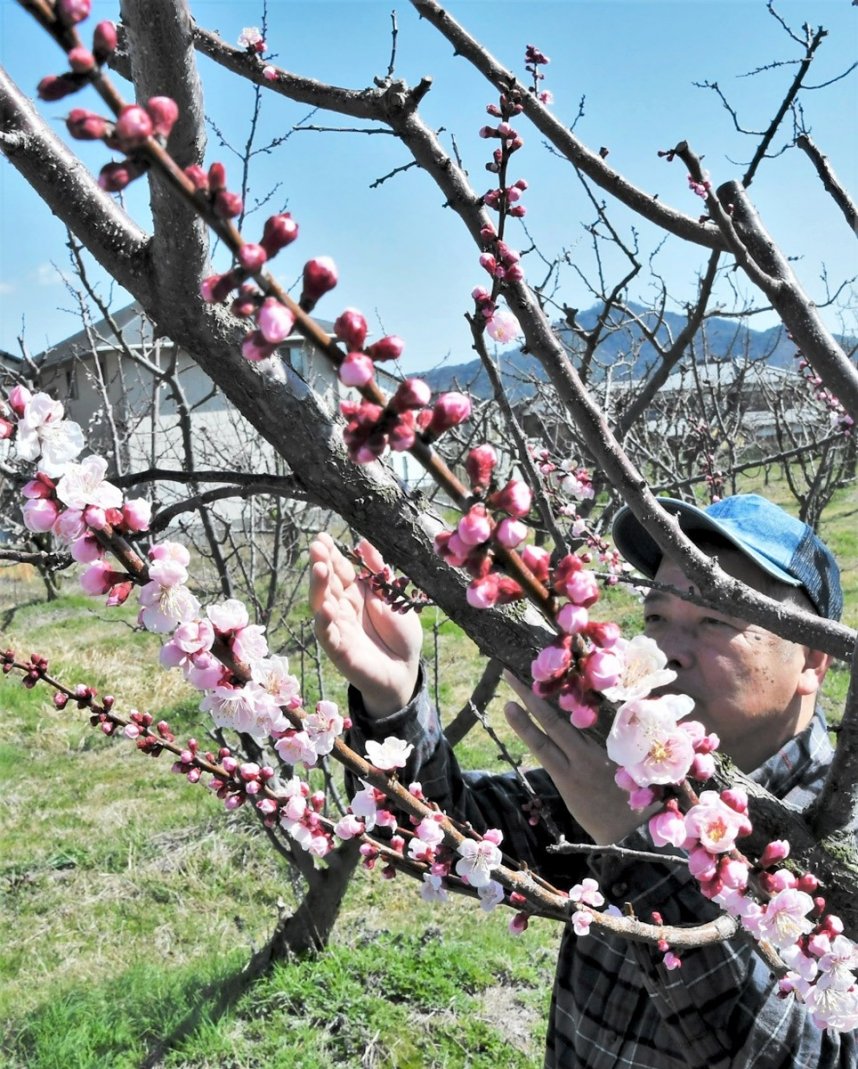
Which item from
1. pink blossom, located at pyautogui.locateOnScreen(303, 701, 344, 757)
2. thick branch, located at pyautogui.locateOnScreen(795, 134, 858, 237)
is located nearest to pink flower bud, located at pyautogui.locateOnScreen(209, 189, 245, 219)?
pink blossom, located at pyautogui.locateOnScreen(303, 701, 344, 757)

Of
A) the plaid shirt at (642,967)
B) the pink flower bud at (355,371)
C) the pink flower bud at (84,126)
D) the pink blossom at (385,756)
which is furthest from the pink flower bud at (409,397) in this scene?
the plaid shirt at (642,967)

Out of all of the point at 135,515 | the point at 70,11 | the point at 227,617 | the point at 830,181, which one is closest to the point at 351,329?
Answer: the point at 70,11

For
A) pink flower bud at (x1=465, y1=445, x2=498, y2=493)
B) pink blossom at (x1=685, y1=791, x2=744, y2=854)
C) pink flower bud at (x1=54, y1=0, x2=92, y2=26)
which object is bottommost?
pink blossom at (x1=685, y1=791, x2=744, y2=854)

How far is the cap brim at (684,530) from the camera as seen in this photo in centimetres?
163

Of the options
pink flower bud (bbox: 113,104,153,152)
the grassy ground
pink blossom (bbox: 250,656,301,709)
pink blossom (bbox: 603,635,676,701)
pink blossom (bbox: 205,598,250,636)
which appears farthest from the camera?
the grassy ground

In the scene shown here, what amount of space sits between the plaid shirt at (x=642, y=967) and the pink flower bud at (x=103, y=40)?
126 centimetres

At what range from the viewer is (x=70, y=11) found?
0.50 meters

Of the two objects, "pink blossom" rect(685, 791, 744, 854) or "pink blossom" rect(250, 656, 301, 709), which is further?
"pink blossom" rect(250, 656, 301, 709)

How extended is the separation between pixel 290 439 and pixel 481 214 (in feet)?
3.00

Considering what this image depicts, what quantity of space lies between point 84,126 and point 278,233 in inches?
5.1

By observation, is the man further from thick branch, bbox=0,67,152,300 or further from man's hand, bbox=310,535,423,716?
thick branch, bbox=0,67,152,300

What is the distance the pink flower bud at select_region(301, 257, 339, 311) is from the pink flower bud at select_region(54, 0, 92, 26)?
20 centimetres

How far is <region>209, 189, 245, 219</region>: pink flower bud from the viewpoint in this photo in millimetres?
517

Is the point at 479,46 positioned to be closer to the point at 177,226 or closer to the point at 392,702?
the point at 177,226
